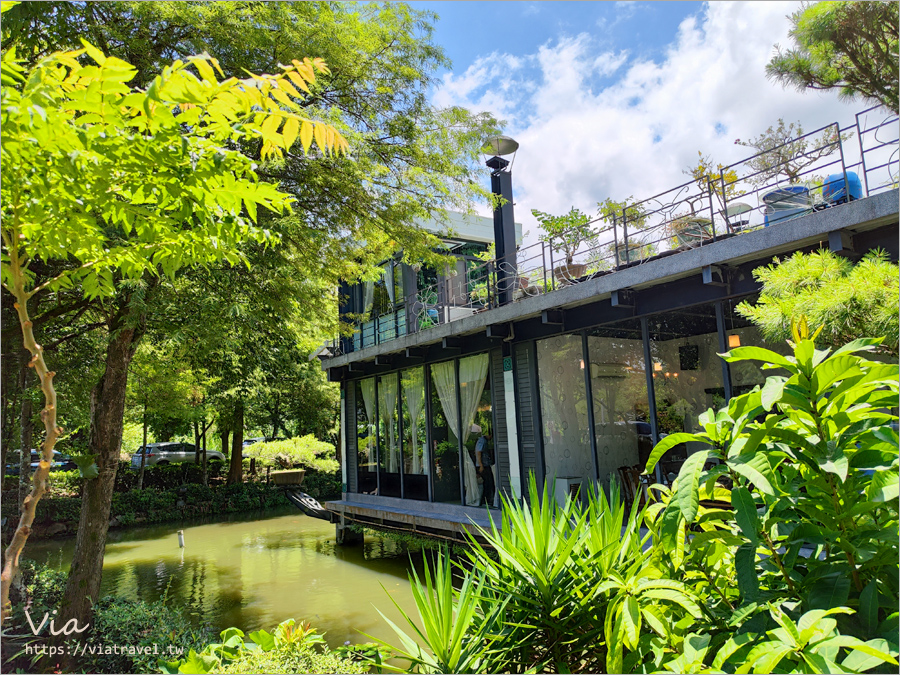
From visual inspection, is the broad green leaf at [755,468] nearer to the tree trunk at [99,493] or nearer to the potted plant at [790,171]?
the potted plant at [790,171]

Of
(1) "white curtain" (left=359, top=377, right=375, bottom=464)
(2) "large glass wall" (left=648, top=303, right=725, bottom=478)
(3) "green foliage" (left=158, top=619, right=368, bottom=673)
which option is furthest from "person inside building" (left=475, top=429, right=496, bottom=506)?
(3) "green foliage" (left=158, top=619, right=368, bottom=673)

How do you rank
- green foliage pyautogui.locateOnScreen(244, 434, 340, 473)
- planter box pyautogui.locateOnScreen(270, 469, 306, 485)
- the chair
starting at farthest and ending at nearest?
1. planter box pyautogui.locateOnScreen(270, 469, 306, 485)
2. green foliage pyautogui.locateOnScreen(244, 434, 340, 473)
3. the chair

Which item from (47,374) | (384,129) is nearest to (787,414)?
(47,374)

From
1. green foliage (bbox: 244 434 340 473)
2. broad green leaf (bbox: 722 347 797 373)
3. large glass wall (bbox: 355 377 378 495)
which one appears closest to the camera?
broad green leaf (bbox: 722 347 797 373)

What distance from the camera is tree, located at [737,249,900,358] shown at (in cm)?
311

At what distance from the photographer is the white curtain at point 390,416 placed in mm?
12227

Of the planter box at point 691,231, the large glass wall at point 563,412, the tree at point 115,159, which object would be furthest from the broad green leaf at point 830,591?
the large glass wall at point 563,412

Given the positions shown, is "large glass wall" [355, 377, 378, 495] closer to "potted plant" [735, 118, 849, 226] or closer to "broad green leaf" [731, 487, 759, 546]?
"potted plant" [735, 118, 849, 226]

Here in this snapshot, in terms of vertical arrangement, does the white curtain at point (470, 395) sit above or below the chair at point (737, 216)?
below

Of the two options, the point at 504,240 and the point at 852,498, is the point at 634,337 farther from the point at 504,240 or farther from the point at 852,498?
the point at 852,498

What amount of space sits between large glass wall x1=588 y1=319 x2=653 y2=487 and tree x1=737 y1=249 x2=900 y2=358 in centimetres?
500

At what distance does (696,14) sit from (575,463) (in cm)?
708

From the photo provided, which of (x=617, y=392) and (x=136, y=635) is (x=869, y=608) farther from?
(x=617, y=392)

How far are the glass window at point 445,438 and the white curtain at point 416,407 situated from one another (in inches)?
15.4
